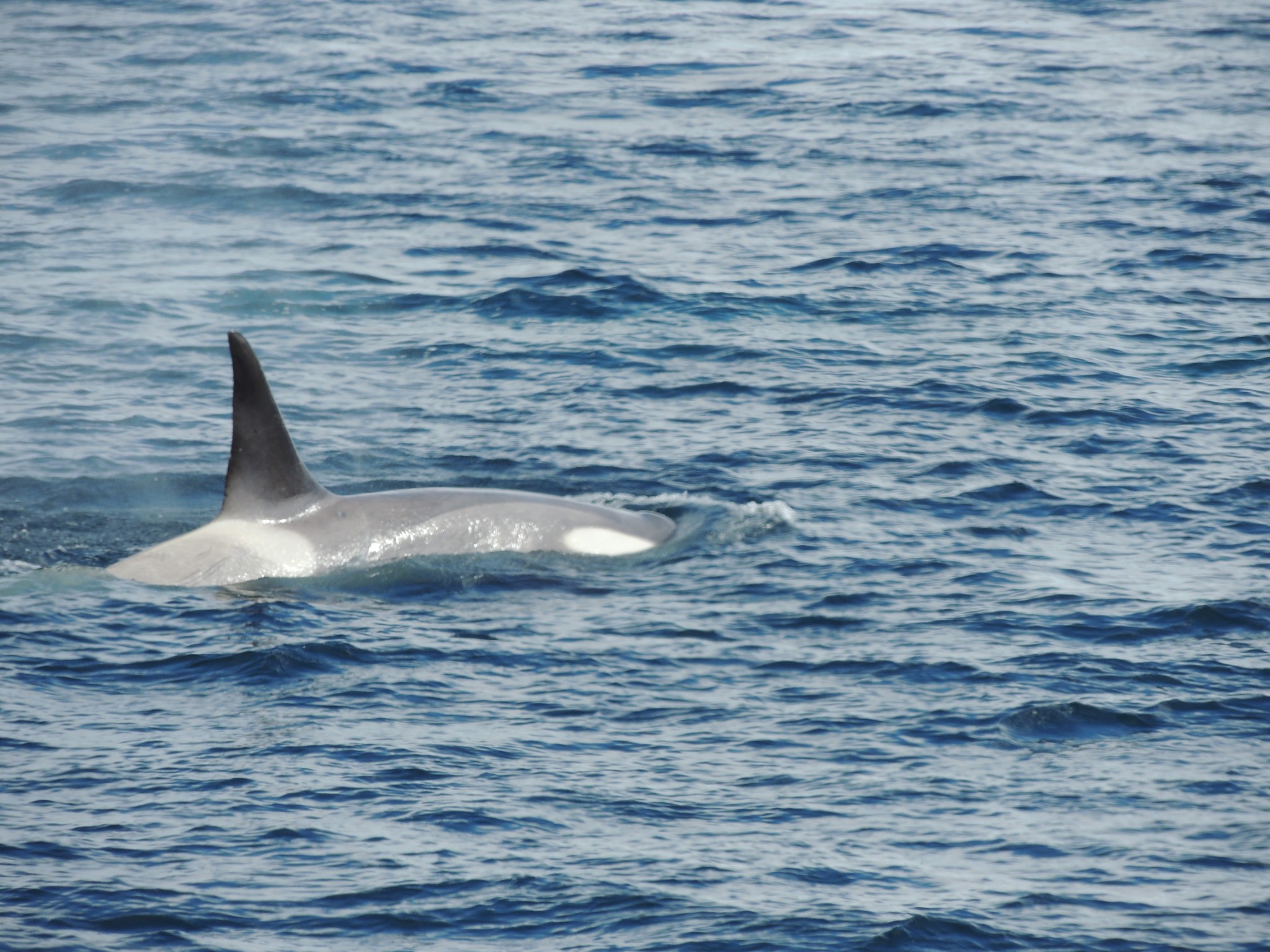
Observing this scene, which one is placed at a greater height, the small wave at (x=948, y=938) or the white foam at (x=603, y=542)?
the white foam at (x=603, y=542)

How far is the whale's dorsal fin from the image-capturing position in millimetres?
15148

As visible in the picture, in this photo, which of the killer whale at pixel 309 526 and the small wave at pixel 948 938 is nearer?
the small wave at pixel 948 938

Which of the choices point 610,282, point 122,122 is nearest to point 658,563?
point 610,282

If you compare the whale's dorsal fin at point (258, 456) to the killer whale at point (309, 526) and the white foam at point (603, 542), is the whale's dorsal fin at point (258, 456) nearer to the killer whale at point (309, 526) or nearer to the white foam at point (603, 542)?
the killer whale at point (309, 526)

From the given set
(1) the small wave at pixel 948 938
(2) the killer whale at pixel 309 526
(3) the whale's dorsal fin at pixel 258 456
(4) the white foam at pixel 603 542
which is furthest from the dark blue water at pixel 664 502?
(3) the whale's dorsal fin at pixel 258 456

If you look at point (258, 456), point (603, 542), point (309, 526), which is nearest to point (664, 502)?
point (603, 542)

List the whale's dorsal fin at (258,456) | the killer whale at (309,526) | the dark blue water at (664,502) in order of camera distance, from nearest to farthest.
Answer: the dark blue water at (664,502) < the whale's dorsal fin at (258,456) < the killer whale at (309,526)

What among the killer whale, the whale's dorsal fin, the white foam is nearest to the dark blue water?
the white foam

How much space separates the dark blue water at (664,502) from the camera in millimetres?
10984

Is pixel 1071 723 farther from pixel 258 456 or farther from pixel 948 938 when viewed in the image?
pixel 258 456

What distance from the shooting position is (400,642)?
14.5 meters

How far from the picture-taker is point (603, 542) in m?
16.7

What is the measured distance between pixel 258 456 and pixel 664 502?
4.52m

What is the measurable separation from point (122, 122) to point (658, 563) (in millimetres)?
24427
